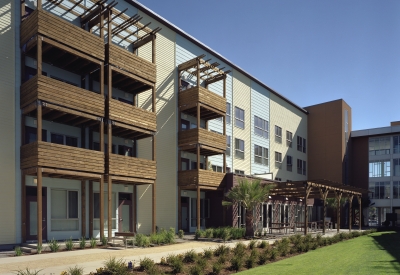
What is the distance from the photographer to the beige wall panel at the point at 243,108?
34281mm

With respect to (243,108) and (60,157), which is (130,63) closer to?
(60,157)

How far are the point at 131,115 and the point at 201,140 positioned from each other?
6.56 m

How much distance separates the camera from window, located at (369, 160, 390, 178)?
4972cm

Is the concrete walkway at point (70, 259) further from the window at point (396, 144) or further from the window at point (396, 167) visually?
the window at point (396, 144)

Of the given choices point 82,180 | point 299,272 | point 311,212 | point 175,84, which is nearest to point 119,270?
point 299,272

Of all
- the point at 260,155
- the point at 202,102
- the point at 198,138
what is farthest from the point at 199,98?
the point at 260,155

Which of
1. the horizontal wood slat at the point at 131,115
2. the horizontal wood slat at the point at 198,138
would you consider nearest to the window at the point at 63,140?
the horizontal wood slat at the point at 131,115

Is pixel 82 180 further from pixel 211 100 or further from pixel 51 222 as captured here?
pixel 211 100

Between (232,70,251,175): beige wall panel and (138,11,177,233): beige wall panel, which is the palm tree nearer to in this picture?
(138,11,177,233): beige wall panel

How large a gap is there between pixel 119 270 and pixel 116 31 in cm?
1585

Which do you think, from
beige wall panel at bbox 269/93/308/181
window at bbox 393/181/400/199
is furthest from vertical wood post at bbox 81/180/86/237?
window at bbox 393/181/400/199

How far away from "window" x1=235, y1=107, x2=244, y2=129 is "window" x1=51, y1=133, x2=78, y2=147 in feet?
55.3

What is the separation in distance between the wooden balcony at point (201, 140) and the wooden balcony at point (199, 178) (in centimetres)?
175

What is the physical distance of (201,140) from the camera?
26500 millimetres
